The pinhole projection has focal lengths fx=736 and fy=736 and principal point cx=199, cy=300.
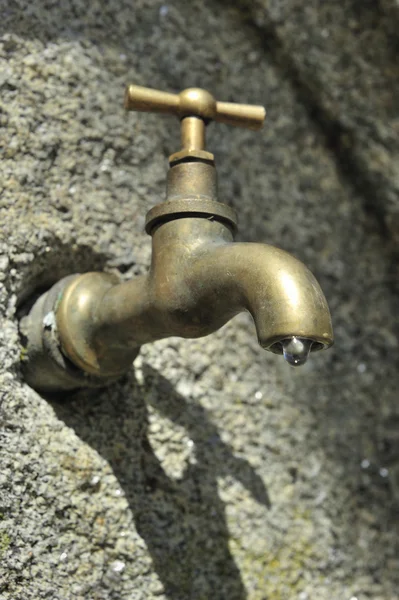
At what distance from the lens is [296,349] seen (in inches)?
21.2

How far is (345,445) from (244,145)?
15.9 inches

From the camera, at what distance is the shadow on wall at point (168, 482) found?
2.44 ft

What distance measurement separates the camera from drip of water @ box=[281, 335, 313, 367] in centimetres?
54

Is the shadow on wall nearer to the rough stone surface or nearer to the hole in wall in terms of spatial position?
the rough stone surface

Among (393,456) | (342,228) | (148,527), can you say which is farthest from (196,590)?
(342,228)

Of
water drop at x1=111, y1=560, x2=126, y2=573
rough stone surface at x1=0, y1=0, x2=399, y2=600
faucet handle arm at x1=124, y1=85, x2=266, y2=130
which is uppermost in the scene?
faucet handle arm at x1=124, y1=85, x2=266, y2=130

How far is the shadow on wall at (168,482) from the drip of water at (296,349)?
0.90 ft

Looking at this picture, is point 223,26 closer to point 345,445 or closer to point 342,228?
point 342,228

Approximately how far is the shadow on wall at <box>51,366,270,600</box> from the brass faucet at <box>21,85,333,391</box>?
5cm

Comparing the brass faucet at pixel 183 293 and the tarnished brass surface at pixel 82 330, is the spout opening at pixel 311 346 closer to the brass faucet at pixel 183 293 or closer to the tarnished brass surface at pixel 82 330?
the brass faucet at pixel 183 293

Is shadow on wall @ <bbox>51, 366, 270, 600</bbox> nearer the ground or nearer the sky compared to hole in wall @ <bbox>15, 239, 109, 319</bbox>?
nearer the ground

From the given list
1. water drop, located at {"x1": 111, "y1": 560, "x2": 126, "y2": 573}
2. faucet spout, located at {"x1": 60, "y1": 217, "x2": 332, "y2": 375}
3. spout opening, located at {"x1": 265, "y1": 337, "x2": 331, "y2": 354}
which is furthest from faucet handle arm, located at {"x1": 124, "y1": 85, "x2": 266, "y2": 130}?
water drop, located at {"x1": 111, "y1": 560, "x2": 126, "y2": 573}

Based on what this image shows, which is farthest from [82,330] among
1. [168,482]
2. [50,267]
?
[168,482]

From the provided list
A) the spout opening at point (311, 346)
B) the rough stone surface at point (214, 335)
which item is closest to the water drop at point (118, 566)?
the rough stone surface at point (214, 335)
